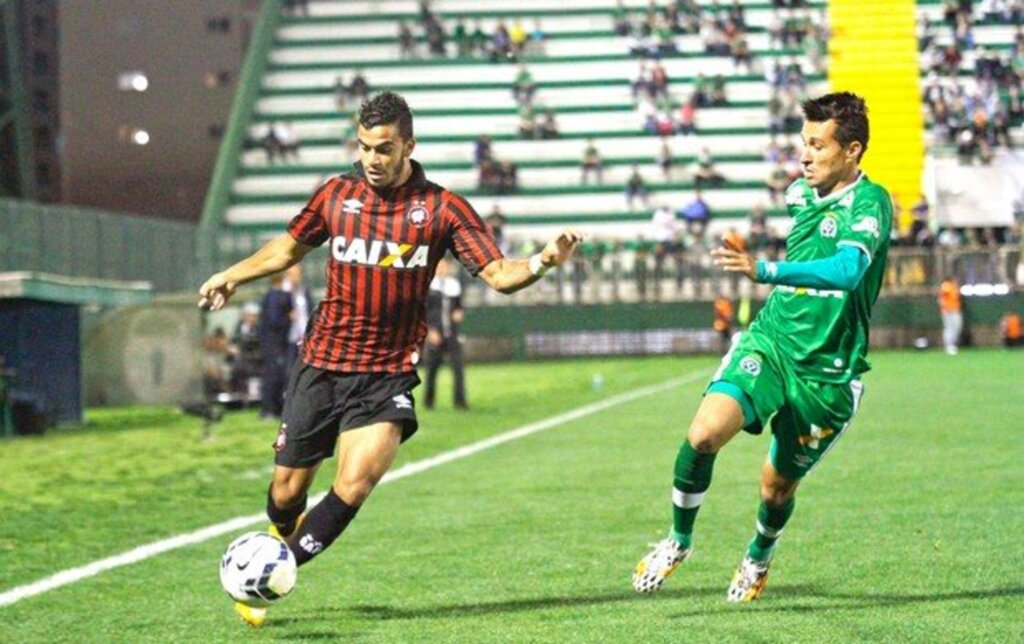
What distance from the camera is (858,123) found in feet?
26.5

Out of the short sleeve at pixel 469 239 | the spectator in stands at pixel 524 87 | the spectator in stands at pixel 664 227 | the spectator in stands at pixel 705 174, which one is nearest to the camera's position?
the short sleeve at pixel 469 239

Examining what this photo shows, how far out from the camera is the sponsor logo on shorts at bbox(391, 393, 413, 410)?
26.2ft

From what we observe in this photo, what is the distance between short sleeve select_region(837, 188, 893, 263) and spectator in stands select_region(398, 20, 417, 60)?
45.4 meters

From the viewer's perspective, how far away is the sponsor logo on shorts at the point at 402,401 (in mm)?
7980

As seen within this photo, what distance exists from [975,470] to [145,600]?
7.57 metres

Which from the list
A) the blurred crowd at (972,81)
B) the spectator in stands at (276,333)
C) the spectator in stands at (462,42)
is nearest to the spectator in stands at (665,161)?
the blurred crowd at (972,81)

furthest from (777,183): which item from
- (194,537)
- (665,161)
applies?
(194,537)

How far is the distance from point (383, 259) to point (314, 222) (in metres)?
0.39

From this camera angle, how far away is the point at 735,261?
7172 millimetres

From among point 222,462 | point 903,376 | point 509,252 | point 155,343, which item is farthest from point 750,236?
point 222,462

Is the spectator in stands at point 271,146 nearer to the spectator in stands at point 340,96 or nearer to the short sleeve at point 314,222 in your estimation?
the spectator in stands at point 340,96

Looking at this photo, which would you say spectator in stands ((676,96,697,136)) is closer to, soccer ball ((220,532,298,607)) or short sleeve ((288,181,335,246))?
short sleeve ((288,181,335,246))

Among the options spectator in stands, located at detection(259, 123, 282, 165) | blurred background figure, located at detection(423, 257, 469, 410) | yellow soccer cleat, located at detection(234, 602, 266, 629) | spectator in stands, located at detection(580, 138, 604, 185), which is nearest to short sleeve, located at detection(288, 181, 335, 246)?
yellow soccer cleat, located at detection(234, 602, 266, 629)

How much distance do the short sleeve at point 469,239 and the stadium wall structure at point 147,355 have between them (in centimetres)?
2094
